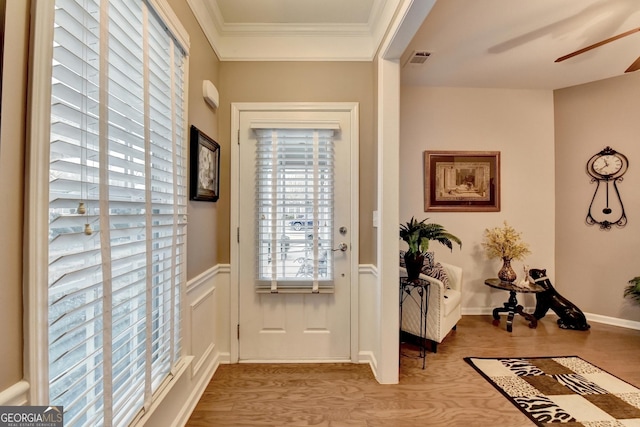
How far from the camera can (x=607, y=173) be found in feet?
9.93

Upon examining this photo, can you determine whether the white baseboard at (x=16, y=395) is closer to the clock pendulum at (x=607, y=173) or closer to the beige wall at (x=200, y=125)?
the beige wall at (x=200, y=125)

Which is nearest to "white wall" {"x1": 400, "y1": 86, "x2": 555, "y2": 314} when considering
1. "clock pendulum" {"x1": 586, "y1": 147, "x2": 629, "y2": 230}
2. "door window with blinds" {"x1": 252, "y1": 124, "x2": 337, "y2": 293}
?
"clock pendulum" {"x1": 586, "y1": 147, "x2": 629, "y2": 230}

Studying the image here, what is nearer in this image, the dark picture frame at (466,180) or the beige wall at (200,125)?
the beige wall at (200,125)

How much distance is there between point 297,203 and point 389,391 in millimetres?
1531

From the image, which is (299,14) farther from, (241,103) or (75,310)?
(75,310)

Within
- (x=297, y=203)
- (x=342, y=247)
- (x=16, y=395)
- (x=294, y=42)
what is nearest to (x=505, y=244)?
(x=342, y=247)

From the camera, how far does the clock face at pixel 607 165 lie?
2986mm

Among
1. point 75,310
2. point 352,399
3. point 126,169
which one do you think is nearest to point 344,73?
point 126,169

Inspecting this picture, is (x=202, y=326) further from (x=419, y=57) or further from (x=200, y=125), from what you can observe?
(x=419, y=57)

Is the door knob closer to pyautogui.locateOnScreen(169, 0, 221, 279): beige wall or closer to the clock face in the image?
pyautogui.locateOnScreen(169, 0, 221, 279): beige wall

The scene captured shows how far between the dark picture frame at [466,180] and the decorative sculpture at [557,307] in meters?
0.88

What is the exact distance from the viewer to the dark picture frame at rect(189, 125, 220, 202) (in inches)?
67.1

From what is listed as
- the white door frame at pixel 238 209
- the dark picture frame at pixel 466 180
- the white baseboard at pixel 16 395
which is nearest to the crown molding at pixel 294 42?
the white door frame at pixel 238 209

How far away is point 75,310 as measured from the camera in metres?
0.81
